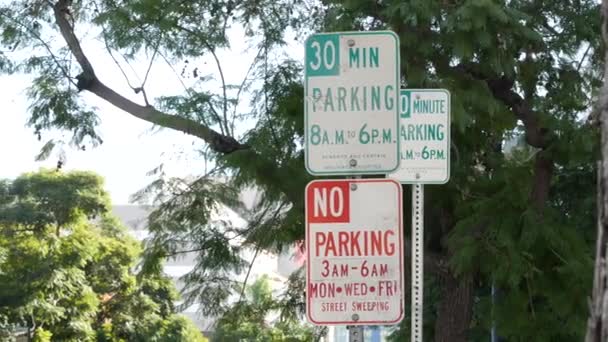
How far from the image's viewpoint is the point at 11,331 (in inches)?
1120

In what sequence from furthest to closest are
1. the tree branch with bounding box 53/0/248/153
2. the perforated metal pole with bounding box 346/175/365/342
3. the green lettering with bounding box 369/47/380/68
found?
the tree branch with bounding box 53/0/248/153 → the green lettering with bounding box 369/47/380/68 → the perforated metal pole with bounding box 346/175/365/342

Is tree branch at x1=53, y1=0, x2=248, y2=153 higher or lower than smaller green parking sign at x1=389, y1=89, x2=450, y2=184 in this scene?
higher

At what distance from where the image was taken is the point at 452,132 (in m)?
10.0

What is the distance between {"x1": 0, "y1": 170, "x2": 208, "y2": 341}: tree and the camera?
28.6 meters

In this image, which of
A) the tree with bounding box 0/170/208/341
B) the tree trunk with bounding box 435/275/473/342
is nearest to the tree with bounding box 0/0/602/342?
the tree trunk with bounding box 435/275/473/342

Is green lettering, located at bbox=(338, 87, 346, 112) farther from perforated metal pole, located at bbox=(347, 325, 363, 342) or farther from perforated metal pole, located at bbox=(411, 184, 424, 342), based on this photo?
perforated metal pole, located at bbox=(347, 325, 363, 342)

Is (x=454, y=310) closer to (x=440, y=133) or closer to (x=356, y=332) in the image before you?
(x=440, y=133)

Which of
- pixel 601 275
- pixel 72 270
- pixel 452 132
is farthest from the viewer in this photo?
pixel 72 270

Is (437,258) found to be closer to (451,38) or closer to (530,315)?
(530,315)

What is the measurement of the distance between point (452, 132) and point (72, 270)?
818 inches

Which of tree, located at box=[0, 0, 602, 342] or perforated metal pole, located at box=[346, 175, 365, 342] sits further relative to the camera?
tree, located at box=[0, 0, 602, 342]

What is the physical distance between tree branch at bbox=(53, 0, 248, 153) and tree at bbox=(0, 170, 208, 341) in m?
14.0

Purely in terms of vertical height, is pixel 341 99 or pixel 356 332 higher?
pixel 341 99

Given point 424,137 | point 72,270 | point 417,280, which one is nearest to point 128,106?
point 424,137
